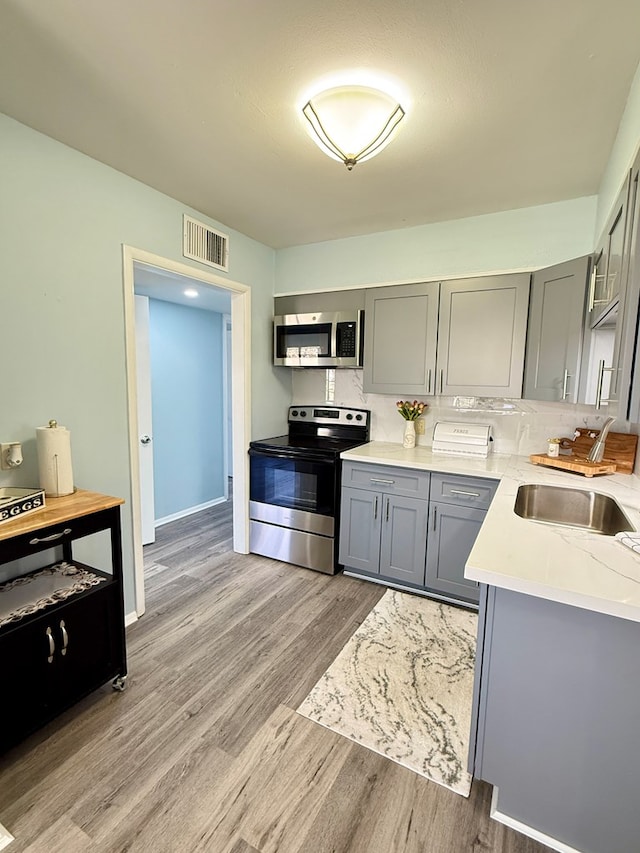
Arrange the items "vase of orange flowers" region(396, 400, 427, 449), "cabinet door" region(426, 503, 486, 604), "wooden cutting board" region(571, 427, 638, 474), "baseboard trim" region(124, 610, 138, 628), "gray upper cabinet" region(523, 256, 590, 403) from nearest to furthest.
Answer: "gray upper cabinet" region(523, 256, 590, 403)
"wooden cutting board" region(571, 427, 638, 474)
"baseboard trim" region(124, 610, 138, 628)
"cabinet door" region(426, 503, 486, 604)
"vase of orange flowers" region(396, 400, 427, 449)

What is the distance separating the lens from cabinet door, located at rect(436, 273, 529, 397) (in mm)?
2521

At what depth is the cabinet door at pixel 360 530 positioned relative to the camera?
2795 mm

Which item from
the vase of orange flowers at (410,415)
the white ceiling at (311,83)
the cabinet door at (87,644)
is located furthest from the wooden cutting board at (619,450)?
the cabinet door at (87,644)

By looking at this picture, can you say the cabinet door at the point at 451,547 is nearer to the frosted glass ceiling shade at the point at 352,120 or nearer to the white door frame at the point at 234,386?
the white door frame at the point at 234,386

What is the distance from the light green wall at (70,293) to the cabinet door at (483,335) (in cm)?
188

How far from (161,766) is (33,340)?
6.18 feet

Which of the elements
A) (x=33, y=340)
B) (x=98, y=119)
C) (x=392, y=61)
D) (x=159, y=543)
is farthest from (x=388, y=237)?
(x=159, y=543)

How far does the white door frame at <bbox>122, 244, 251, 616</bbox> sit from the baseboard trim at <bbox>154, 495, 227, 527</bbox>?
3.59ft

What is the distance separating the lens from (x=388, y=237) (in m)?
2.98

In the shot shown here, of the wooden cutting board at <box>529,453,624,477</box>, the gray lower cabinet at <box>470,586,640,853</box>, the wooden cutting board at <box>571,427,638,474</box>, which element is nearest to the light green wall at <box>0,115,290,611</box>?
the gray lower cabinet at <box>470,586,640,853</box>

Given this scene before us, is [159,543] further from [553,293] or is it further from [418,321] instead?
[553,293]

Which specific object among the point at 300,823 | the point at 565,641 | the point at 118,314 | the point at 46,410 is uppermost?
the point at 118,314

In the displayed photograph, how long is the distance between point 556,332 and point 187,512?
12.6 ft

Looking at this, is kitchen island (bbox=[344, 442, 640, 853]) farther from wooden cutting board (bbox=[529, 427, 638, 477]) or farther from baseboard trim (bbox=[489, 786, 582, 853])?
wooden cutting board (bbox=[529, 427, 638, 477])
